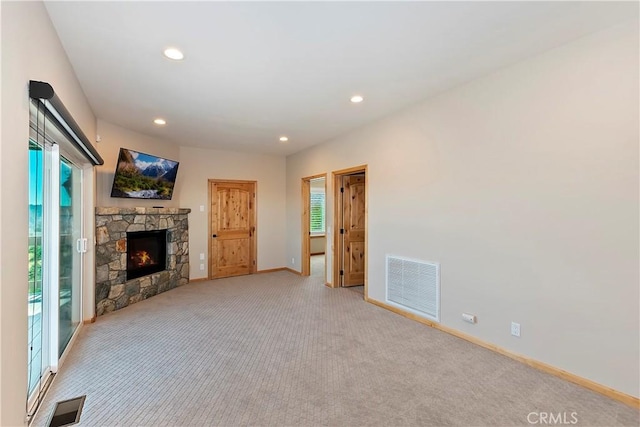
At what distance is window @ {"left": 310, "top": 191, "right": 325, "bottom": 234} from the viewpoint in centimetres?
903

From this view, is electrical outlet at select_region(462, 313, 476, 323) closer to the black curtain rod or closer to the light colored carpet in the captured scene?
the light colored carpet

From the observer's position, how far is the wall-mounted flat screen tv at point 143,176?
163 inches

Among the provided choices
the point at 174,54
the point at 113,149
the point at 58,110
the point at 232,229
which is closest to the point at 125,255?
the point at 113,149

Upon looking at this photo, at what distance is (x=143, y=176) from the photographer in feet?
14.7

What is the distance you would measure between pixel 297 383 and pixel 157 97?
10.5 ft

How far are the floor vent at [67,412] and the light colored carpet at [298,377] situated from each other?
0.16 feet

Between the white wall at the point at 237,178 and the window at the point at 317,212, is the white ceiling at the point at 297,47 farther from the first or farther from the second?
the window at the point at 317,212

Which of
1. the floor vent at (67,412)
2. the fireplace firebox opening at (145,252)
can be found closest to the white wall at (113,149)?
the fireplace firebox opening at (145,252)

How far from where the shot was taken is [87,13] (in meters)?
1.91

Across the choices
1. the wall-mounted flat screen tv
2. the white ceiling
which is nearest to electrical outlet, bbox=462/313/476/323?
the white ceiling

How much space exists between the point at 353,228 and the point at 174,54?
146 inches

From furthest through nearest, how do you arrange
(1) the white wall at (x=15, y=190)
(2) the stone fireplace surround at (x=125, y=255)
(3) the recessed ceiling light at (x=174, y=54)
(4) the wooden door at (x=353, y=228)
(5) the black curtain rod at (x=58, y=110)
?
(4) the wooden door at (x=353, y=228) < (2) the stone fireplace surround at (x=125, y=255) < (3) the recessed ceiling light at (x=174, y=54) < (5) the black curtain rod at (x=58, y=110) < (1) the white wall at (x=15, y=190)

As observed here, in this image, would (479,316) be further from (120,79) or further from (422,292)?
(120,79)

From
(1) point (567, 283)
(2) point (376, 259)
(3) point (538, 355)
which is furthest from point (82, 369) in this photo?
(1) point (567, 283)
